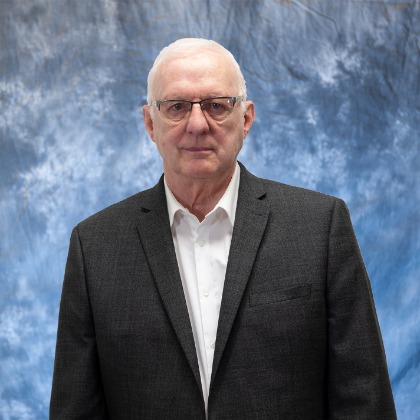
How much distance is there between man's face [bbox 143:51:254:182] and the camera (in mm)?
1985

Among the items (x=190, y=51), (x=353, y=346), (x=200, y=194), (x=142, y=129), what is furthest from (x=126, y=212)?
(x=142, y=129)

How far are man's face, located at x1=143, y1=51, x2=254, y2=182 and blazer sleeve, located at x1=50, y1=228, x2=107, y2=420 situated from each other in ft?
1.27

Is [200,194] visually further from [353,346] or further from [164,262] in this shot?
[353,346]

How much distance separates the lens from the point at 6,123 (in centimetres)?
395

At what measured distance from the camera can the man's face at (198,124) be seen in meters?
1.99

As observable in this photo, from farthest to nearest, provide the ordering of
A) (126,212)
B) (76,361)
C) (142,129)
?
(142,129)
(126,212)
(76,361)

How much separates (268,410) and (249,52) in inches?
92.1

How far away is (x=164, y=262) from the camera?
2.03m

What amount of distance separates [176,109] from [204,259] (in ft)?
1.23

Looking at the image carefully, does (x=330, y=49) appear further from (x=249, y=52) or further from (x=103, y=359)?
(x=103, y=359)

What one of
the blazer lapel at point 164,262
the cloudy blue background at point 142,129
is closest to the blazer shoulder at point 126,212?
the blazer lapel at point 164,262

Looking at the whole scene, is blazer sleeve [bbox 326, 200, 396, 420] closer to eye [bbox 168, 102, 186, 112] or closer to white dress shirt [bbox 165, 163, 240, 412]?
white dress shirt [bbox 165, 163, 240, 412]

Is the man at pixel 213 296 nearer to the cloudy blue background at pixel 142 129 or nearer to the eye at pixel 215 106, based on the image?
the eye at pixel 215 106


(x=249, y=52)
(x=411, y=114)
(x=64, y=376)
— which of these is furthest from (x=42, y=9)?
(x=64, y=376)
